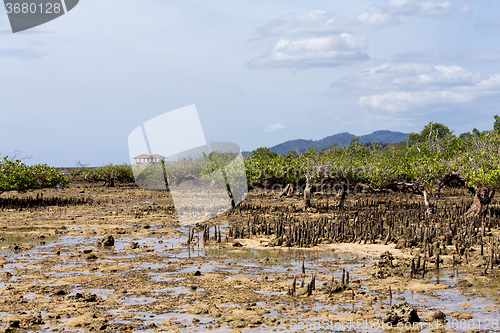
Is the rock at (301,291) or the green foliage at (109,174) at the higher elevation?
the green foliage at (109,174)

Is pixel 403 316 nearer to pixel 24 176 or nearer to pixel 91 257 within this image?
pixel 91 257

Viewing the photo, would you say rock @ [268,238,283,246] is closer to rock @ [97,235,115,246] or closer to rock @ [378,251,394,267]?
rock @ [378,251,394,267]

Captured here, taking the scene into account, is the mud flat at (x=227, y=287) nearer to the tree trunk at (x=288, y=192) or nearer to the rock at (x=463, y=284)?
the rock at (x=463, y=284)

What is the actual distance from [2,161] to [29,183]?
264 centimetres

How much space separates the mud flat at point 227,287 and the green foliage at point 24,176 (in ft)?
38.8

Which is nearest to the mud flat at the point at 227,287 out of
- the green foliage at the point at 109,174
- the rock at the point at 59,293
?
the rock at the point at 59,293

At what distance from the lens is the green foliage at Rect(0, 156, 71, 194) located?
26984 mm

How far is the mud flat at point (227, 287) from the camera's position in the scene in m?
7.82

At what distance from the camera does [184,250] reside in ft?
47.9

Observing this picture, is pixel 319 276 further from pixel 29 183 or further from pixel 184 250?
pixel 29 183

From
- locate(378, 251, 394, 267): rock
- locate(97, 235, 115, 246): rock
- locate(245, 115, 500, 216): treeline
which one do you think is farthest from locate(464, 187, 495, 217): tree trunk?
locate(97, 235, 115, 246): rock

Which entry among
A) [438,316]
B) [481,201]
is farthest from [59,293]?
[481,201]

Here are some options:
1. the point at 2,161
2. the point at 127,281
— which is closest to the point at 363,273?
the point at 127,281

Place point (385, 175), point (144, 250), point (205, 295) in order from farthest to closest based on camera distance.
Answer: point (385, 175) < point (144, 250) < point (205, 295)
